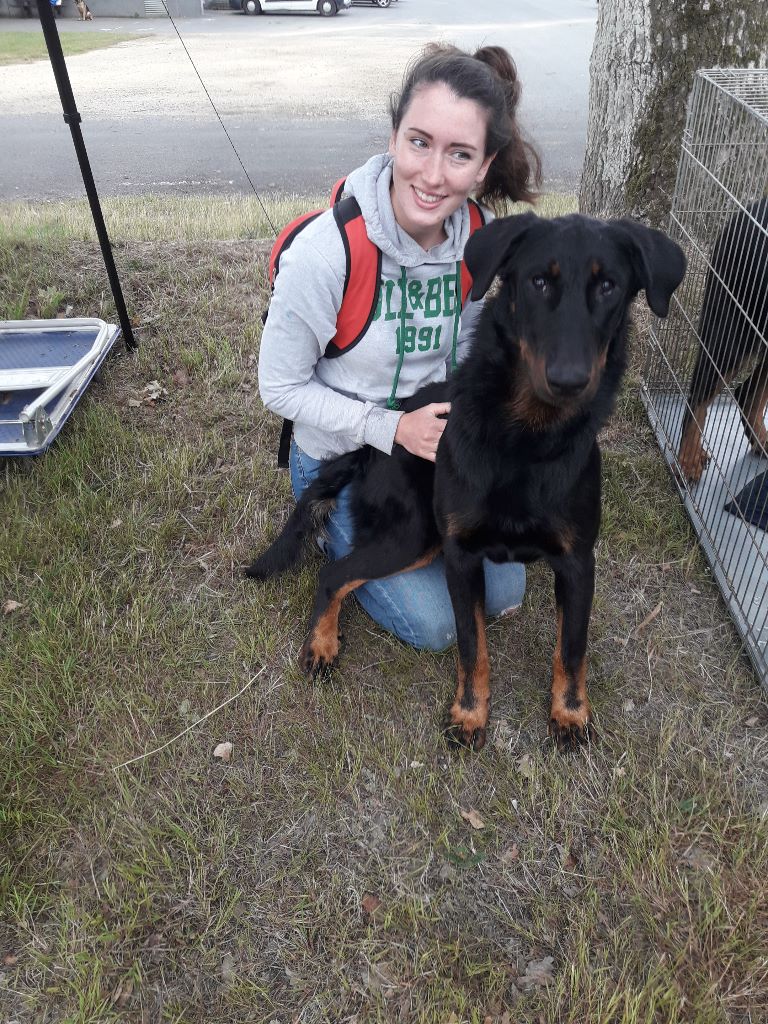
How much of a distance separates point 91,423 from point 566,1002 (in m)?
2.76

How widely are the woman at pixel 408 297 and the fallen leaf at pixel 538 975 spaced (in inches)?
38.7

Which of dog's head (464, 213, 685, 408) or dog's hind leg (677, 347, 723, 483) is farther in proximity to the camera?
dog's hind leg (677, 347, 723, 483)

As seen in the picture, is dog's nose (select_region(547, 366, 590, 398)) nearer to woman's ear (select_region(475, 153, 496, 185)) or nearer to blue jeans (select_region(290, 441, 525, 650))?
woman's ear (select_region(475, 153, 496, 185))

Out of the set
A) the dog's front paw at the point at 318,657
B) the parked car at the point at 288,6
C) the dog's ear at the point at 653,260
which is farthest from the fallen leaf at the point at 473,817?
the parked car at the point at 288,6

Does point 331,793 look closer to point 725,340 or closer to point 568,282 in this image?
point 568,282

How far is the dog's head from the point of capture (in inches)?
71.4

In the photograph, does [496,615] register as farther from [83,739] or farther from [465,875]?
[83,739]

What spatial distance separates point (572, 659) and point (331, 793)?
0.78m

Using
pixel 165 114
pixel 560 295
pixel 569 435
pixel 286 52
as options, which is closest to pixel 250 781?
pixel 569 435

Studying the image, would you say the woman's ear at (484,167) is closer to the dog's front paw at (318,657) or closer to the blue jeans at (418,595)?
the blue jeans at (418,595)

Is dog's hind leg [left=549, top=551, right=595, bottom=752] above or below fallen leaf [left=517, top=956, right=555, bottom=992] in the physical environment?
above

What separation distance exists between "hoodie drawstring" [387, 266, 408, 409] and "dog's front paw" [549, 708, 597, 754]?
111 cm

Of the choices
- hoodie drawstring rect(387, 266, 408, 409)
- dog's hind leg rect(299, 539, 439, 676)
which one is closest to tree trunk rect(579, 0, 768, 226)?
hoodie drawstring rect(387, 266, 408, 409)

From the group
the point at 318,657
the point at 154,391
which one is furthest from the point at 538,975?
the point at 154,391
